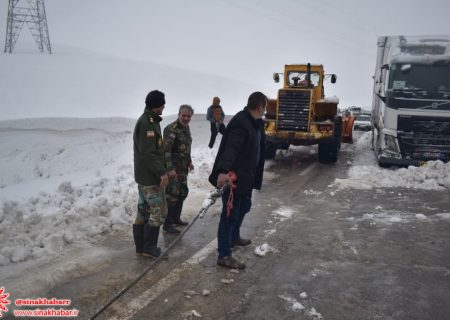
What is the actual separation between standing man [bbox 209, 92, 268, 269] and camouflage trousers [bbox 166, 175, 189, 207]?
1.26 m

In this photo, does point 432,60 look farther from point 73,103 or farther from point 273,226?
point 73,103

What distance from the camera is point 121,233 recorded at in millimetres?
5480

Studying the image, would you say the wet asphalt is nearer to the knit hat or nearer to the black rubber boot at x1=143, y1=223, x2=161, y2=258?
the black rubber boot at x1=143, y1=223, x2=161, y2=258

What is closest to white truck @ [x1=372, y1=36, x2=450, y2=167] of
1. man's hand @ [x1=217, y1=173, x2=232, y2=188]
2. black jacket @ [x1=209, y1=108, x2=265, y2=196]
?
black jacket @ [x1=209, y1=108, x2=265, y2=196]

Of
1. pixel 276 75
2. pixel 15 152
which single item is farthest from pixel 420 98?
pixel 15 152

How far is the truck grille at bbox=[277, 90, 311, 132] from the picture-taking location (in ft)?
37.5

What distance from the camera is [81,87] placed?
22.7 m

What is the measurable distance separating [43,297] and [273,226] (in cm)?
334

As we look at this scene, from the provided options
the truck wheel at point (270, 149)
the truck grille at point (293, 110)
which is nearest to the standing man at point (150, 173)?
the truck grille at point (293, 110)

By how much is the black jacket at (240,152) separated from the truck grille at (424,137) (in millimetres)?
6948

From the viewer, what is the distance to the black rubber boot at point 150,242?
184 inches

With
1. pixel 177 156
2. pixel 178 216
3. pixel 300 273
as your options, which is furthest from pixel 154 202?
pixel 300 273

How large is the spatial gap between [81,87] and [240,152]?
20546mm

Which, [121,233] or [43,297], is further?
[121,233]
